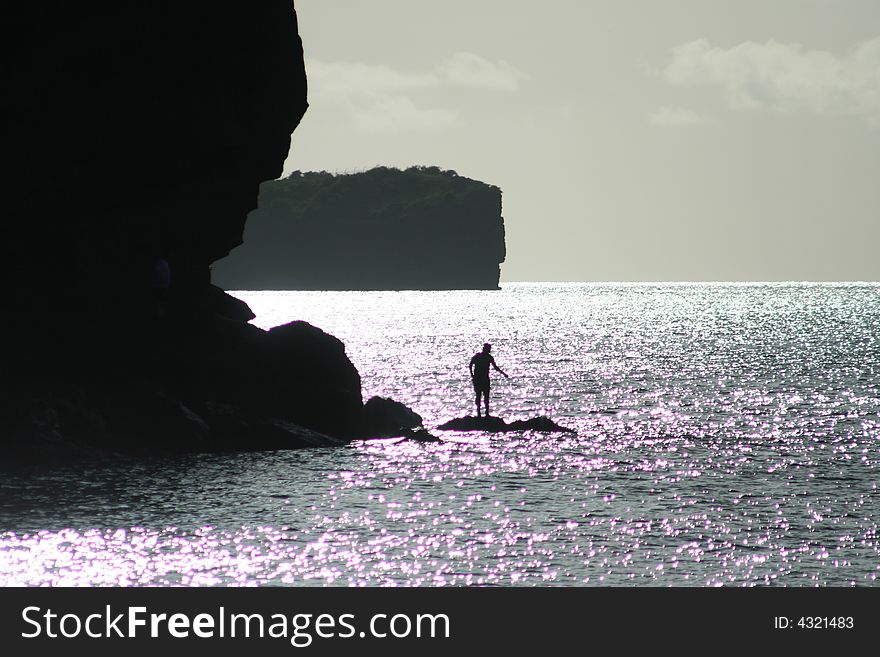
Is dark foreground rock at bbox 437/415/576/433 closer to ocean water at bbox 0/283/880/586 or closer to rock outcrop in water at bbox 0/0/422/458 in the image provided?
ocean water at bbox 0/283/880/586

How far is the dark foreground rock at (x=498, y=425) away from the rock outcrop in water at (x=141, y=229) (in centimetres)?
329

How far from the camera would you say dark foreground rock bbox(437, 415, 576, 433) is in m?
33.6

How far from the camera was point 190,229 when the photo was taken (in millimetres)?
32719

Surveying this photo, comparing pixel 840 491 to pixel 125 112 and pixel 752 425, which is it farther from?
pixel 125 112

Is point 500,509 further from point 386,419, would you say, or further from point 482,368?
point 386,419

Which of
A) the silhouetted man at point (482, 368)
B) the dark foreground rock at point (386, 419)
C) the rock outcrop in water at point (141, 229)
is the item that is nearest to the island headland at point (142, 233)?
the rock outcrop in water at point (141, 229)

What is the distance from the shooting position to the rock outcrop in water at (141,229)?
2555 centimetres

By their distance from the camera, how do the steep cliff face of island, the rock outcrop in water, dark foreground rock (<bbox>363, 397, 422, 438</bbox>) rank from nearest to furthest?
1. the steep cliff face of island
2. the rock outcrop in water
3. dark foreground rock (<bbox>363, 397, 422, 438</bbox>)

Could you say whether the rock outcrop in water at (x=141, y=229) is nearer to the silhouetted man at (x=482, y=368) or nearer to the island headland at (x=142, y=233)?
the island headland at (x=142, y=233)

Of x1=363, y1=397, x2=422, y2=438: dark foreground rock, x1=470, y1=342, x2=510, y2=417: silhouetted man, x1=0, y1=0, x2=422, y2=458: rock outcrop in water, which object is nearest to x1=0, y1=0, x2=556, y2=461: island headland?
x1=0, y1=0, x2=422, y2=458: rock outcrop in water

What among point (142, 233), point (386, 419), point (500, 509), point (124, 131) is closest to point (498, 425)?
point (386, 419)

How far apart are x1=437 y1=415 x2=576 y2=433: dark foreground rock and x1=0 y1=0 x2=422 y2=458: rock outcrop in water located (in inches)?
129

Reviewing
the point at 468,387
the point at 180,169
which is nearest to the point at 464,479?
the point at 180,169
